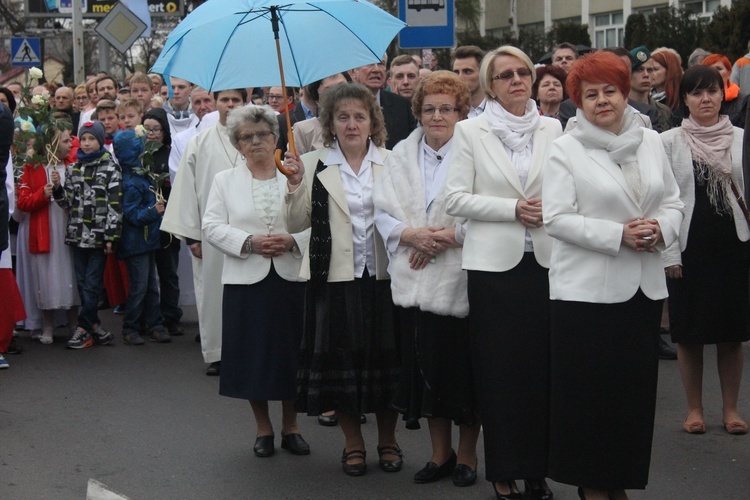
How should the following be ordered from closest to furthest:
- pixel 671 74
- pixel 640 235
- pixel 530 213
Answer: pixel 640 235 < pixel 530 213 < pixel 671 74

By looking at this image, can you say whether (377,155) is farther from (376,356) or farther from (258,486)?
(258,486)

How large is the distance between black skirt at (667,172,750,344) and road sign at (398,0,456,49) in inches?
221

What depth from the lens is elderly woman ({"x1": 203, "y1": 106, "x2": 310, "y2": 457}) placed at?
6902mm

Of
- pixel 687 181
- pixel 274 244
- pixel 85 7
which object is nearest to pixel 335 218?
pixel 274 244

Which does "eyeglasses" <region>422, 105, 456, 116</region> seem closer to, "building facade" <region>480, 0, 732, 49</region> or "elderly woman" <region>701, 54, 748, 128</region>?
"elderly woman" <region>701, 54, 748, 128</region>

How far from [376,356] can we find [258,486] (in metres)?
0.92

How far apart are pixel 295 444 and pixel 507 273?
1.98 metres

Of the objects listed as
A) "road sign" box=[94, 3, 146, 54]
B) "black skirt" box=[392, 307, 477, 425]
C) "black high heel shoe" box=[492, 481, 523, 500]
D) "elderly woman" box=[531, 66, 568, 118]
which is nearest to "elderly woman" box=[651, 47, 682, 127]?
"elderly woman" box=[531, 66, 568, 118]

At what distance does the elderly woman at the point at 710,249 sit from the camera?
7238 millimetres

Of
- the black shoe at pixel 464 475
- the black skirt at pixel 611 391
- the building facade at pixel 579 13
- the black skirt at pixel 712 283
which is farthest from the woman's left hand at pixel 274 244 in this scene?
the building facade at pixel 579 13

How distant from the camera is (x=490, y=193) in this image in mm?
5898

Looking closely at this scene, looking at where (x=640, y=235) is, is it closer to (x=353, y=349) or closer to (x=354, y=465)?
(x=353, y=349)

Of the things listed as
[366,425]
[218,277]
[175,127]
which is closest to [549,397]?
[366,425]

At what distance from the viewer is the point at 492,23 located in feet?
177
